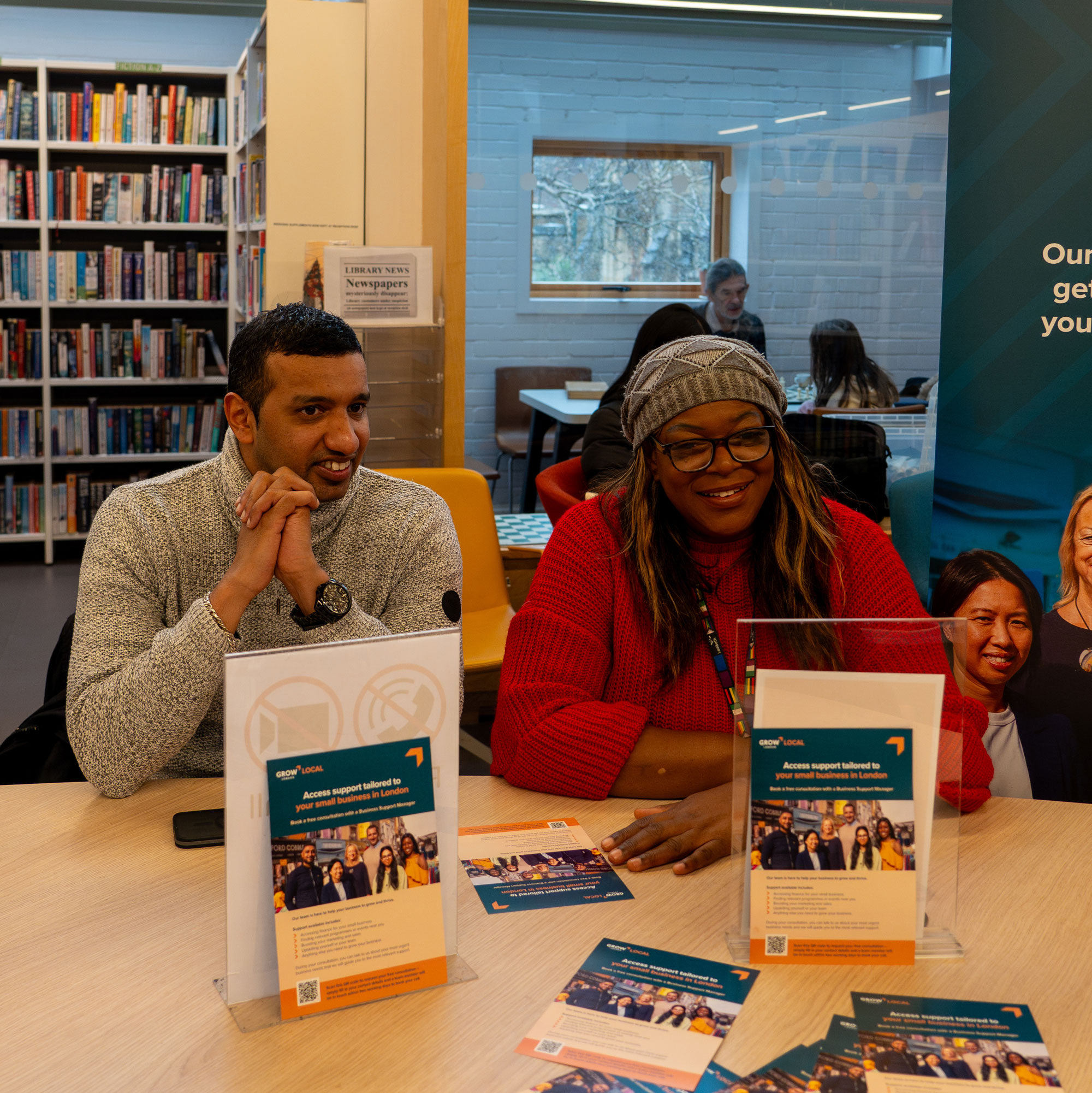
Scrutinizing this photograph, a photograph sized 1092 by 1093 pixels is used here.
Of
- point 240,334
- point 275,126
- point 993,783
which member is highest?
point 275,126

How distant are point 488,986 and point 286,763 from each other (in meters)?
0.28

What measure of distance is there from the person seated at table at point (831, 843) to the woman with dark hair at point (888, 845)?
0.12 ft

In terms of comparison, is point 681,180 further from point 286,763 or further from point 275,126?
point 286,763

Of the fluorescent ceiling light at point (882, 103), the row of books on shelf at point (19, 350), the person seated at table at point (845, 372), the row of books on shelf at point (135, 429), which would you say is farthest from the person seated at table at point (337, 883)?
the row of books on shelf at point (19, 350)

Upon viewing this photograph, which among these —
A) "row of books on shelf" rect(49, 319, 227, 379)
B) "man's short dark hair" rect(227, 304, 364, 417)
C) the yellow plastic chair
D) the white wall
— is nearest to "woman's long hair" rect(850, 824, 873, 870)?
"man's short dark hair" rect(227, 304, 364, 417)

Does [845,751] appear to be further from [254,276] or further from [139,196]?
[139,196]

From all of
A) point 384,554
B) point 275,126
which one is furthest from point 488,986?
point 275,126

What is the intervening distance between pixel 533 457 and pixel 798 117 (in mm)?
1863

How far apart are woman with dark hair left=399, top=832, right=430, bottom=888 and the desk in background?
12.4ft

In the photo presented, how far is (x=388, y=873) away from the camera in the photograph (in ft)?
3.33

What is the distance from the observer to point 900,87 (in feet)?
11.8

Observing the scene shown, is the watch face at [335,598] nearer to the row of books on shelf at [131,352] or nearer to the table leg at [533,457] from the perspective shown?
the table leg at [533,457]

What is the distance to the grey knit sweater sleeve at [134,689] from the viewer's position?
4.72 ft

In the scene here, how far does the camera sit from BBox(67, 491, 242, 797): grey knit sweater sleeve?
144cm
